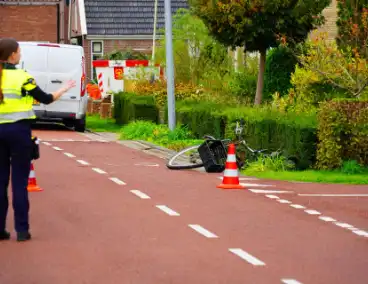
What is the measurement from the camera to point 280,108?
2358 cm

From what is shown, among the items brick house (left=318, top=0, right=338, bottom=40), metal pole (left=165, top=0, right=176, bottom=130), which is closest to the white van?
metal pole (left=165, top=0, right=176, bottom=130)

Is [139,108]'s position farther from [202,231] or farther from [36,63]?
[202,231]

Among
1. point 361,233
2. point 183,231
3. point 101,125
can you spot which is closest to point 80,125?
point 101,125

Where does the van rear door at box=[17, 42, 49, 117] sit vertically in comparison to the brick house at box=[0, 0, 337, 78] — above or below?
below

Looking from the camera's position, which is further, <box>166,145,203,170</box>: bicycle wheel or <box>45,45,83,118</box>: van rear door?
<box>45,45,83,118</box>: van rear door

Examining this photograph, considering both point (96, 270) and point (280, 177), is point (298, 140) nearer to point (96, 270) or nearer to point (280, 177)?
point (280, 177)

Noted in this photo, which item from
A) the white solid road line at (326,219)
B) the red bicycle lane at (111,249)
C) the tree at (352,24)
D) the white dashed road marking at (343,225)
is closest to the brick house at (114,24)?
the tree at (352,24)

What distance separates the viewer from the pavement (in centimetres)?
941

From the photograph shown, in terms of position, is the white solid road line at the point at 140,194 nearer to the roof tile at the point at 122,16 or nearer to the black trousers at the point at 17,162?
the black trousers at the point at 17,162

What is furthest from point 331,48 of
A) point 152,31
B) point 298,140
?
point 152,31

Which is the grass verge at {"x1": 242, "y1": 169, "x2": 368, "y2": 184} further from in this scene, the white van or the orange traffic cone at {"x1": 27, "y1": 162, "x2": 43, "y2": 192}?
the white van

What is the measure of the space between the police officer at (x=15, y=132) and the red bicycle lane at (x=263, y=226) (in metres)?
1.96

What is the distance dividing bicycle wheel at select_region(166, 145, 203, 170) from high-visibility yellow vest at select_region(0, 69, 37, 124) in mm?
8352

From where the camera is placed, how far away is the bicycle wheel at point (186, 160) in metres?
19.3
